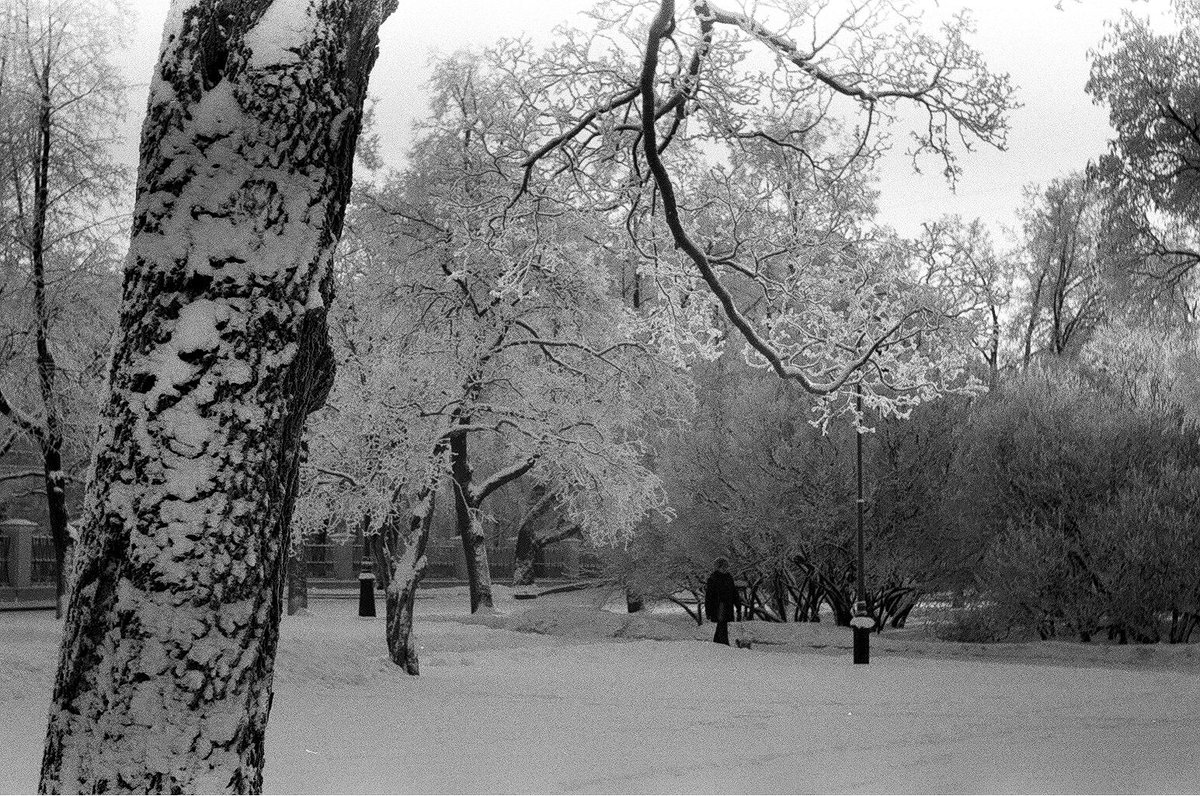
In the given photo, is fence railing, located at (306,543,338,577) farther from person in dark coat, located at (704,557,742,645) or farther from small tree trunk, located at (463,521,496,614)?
person in dark coat, located at (704,557,742,645)

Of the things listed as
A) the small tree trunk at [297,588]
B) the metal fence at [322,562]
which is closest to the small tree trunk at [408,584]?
the small tree trunk at [297,588]

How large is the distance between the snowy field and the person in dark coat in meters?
0.71

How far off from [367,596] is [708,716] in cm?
1595

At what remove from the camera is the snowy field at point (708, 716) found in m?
9.02

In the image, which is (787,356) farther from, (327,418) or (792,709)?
(327,418)

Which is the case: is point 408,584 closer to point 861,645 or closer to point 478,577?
point 861,645

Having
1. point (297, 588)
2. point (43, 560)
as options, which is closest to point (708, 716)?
point (297, 588)

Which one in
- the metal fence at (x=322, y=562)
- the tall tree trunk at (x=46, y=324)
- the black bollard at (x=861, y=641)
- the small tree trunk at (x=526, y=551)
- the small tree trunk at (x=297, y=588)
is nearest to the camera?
the black bollard at (x=861, y=641)

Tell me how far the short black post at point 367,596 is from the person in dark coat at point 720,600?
8333 millimetres

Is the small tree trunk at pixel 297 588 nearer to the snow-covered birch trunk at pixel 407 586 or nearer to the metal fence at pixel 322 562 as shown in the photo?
the metal fence at pixel 322 562

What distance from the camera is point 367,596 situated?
27516 millimetres

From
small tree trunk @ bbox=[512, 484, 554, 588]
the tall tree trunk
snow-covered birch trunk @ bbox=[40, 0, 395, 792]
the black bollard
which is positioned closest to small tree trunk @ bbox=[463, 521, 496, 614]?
the tall tree trunk

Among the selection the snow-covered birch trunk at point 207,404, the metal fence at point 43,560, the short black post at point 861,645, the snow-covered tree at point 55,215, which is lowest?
the short black post at point 861,645

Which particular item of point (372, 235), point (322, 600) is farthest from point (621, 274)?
point (322, 600)
